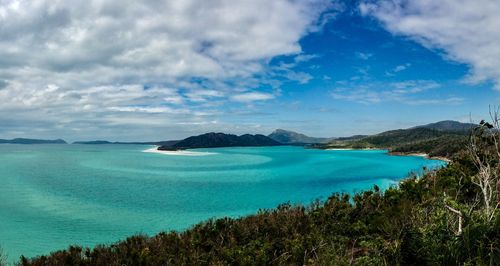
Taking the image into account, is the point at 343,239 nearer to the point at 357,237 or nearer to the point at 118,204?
the point at 357,237

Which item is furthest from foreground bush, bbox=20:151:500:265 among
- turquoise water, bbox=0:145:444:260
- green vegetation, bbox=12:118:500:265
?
turquoise water, bbox=0:145:444:260

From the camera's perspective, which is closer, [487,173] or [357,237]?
[487,173]

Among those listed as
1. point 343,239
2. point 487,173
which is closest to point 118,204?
point 343,239

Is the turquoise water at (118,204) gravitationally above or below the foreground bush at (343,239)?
below

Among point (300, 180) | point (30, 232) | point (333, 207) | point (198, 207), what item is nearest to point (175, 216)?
point (198, 207)

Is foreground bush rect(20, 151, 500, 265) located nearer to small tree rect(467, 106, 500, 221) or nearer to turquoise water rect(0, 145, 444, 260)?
small tree rect(467, 106, 500, 221)

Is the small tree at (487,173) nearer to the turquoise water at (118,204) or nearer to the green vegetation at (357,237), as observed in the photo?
the green vegetation at (357,237)

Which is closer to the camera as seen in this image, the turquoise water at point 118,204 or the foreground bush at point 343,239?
the foreground bush at point 343,239

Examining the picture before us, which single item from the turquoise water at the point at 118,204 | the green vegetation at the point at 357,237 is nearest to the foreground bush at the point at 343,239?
the green vegetation at the point at 357,237

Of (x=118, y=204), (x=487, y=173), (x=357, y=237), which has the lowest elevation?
(x=118, y=204)

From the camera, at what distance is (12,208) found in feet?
84.7

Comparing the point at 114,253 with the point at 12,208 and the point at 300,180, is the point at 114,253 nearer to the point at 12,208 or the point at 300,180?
the point at 12,208

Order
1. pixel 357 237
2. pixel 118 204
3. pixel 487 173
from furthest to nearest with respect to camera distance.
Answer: pixel 118 204 < pixel 357 237 < pixel 487 173

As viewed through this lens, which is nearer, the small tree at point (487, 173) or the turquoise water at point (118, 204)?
the small tree at point (487, 173)
